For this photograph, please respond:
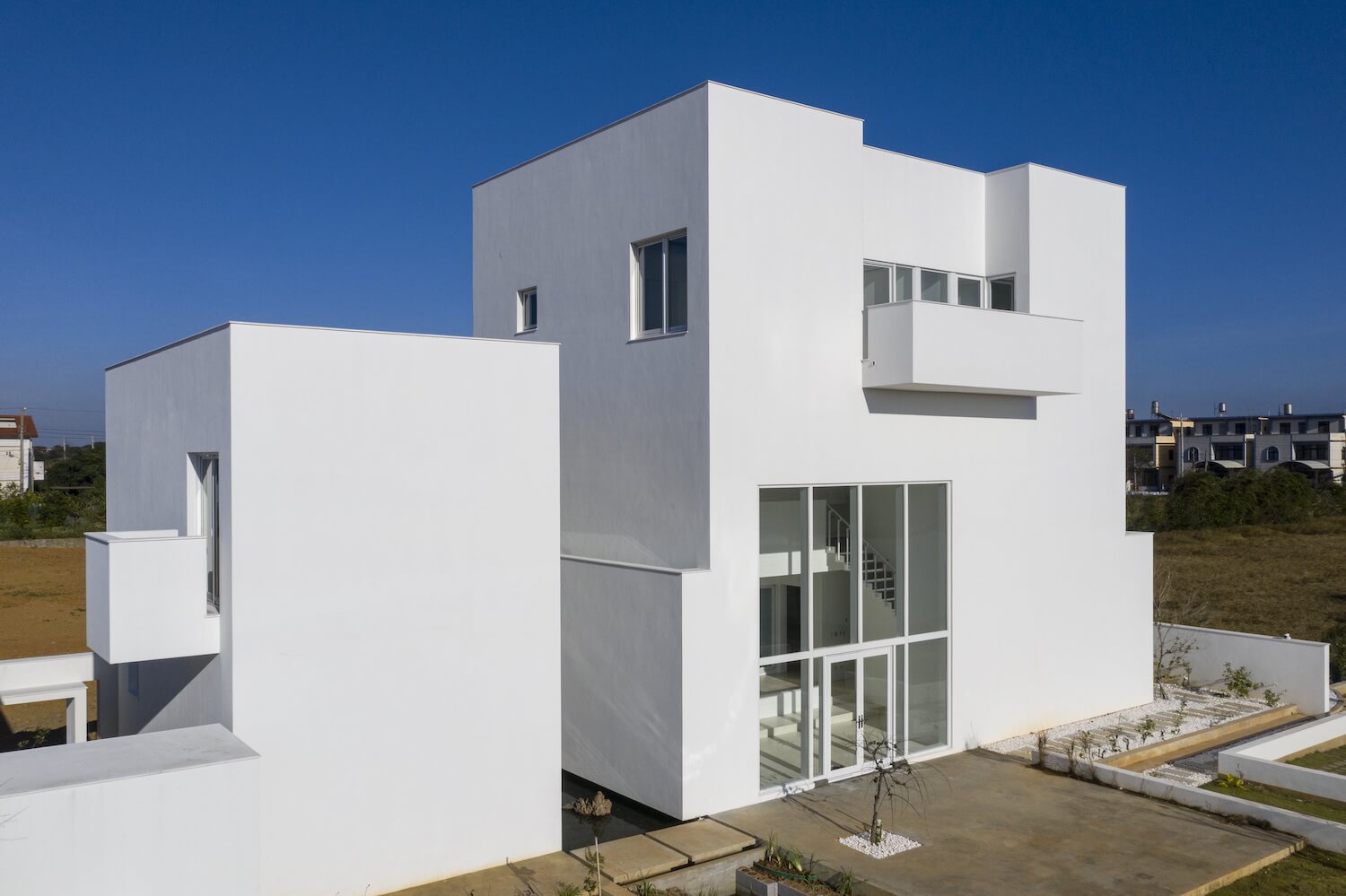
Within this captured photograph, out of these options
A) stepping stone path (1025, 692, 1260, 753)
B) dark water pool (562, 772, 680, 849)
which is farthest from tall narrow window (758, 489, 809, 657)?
stepping stone path (1025, 692, 1260, 753)

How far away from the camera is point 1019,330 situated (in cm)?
1305

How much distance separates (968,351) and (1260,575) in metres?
24.3

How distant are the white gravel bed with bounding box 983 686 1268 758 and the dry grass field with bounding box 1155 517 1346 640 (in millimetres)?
3596

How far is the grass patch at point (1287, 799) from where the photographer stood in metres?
11.0

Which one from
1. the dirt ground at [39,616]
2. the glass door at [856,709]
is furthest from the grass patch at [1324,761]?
the dirt ground at [39,616]

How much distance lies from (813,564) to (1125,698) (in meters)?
7.04

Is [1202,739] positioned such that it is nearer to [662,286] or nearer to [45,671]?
[662,286]

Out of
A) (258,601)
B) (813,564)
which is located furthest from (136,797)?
(813,564)

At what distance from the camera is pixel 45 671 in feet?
42.9

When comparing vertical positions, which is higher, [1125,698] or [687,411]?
[687,411]

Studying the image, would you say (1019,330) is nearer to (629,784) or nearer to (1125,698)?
(1125,698)

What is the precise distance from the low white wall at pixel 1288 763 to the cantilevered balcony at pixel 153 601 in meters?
11.9

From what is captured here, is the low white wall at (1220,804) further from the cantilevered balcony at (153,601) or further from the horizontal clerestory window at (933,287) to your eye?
the cantilevered balcony at (153,601)

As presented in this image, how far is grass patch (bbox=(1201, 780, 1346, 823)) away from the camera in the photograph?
1098 cm
